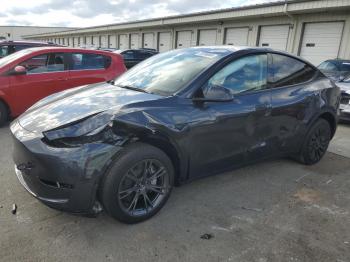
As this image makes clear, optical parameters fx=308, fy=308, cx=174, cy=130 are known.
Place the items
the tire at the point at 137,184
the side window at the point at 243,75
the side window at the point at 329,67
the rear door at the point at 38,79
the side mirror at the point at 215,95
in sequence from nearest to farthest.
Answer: the tire at the point at 137,184, the side mirror at the point at 215,95, the side window at the point at 243,75, the rear door at the point at 38,79, the side window at the point at 329,67

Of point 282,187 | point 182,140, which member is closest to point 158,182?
point 182,140

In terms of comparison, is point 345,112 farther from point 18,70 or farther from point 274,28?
point 274,28

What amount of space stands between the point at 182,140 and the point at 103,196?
2.85ft

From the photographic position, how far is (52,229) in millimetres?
2689

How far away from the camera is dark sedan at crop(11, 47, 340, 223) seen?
245 centimetres

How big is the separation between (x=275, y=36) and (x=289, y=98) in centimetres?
1494

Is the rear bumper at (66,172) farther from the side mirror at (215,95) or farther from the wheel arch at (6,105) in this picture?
the wheel arch at (6,105)

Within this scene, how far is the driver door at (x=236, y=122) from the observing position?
3.07 meters

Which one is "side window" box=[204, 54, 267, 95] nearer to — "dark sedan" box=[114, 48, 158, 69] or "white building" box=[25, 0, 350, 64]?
"white building" box=[25, 0, 350, 64]

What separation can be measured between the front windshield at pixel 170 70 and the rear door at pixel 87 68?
2949 millimetres

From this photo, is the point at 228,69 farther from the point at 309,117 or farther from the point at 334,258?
the point at 334,258

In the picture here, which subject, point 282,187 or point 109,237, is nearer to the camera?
point 109,237

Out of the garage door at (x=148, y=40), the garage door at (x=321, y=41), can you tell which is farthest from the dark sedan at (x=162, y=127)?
the garage door at (x=148, y=40)

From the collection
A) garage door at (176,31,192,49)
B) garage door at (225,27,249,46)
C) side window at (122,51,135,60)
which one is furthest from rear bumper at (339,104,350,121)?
garage door at (176,31,192,49)
